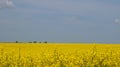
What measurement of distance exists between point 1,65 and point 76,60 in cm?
208

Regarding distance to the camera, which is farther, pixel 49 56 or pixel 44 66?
pixel 49 56

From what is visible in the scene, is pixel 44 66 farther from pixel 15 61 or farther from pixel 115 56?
pixel 115 56

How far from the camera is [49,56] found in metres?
10.1

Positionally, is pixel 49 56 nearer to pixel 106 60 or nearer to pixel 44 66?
pixel 44 66

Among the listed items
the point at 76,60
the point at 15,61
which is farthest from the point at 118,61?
the point at 15,61

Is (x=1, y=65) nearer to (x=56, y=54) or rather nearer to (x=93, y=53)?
(x=56, y=54)

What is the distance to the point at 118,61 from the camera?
402 inches

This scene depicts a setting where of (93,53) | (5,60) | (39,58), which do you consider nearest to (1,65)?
(5,60)

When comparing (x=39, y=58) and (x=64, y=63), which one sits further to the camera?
(x=39, y=58)

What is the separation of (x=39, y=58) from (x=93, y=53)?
1.55 metres

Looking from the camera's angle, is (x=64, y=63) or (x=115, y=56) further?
(x=115, y=56)

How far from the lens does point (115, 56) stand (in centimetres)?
1061

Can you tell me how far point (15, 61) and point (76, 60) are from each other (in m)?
1.79

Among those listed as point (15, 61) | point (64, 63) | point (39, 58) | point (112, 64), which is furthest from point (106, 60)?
point (15, 61)
